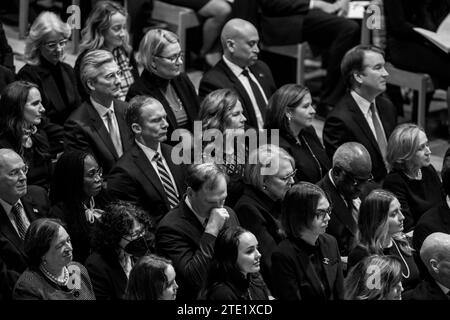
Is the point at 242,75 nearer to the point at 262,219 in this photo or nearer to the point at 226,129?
the point at 226,129

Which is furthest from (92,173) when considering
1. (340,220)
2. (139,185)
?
(340,220)

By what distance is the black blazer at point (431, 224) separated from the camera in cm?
509

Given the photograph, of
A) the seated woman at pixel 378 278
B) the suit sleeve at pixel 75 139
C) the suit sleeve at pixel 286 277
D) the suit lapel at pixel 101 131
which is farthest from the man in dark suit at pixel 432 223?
the suit sleeve at pixel 75 139

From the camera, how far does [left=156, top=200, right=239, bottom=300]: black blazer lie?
4570 millimetres

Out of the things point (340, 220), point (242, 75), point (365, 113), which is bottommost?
Answer: point (340, 220)

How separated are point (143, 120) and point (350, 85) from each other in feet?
4.41

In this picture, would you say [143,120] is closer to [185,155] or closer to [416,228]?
[185,155]

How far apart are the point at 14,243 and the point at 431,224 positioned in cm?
179

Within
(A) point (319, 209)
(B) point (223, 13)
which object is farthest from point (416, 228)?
(B) point (223, 13)

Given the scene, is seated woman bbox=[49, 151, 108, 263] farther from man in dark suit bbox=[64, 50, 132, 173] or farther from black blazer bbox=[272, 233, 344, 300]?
black blazer bbox=[272, 233, 344, 300]

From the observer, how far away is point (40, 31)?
6.00 m

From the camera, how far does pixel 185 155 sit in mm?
5496

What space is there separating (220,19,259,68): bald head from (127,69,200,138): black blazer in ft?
→ 1.16

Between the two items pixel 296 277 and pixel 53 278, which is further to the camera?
pixel 296 277
